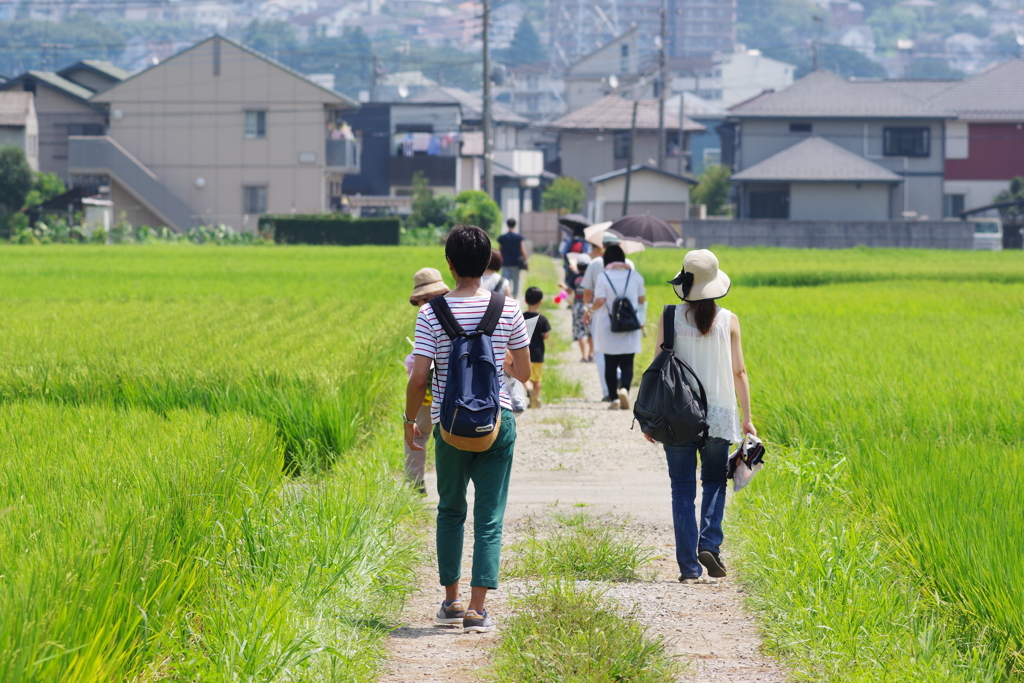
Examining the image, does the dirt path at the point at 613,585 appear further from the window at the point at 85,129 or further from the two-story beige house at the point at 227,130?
the window at the point at 85,129

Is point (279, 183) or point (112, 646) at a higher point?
point (279, 183)

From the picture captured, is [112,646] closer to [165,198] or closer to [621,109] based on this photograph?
[165,198]

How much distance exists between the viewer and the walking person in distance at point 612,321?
10711 mm

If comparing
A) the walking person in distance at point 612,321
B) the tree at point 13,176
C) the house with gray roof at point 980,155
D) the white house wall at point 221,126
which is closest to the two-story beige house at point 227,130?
the white house wall at point 221,126

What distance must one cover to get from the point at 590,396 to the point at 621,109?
→ 63.4 metres

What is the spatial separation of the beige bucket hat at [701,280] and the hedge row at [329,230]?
4113cm

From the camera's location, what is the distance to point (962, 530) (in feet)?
15.1

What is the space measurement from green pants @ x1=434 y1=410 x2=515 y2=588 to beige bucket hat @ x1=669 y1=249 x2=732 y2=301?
1.25 metres

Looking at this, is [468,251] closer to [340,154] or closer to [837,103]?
[340,154]

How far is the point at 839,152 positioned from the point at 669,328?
167 ft

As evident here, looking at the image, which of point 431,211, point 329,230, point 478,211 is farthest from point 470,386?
point 431,211

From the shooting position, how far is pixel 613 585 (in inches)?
219

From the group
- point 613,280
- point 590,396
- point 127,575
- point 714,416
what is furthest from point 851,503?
point 590,396

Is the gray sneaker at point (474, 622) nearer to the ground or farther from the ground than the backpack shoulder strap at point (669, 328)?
nearer to the ground
